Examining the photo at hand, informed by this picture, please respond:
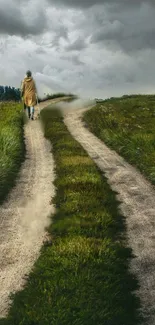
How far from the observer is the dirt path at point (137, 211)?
26.8 feet

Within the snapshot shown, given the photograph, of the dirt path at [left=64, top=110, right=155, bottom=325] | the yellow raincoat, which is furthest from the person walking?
the dirt path at [left=64, top=110, right=155, bottom=325]

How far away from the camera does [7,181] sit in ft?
52.7

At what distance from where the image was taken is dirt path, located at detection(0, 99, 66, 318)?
865 cm

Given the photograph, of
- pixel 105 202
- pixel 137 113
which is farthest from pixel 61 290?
pixel 137 113

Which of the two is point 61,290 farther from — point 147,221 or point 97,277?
point 147,221

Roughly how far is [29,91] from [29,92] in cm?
7

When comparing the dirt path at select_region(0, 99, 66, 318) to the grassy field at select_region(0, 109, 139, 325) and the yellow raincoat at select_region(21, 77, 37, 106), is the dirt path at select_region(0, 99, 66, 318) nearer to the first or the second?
the grassy field at select_region(0, 109, 139, 325)

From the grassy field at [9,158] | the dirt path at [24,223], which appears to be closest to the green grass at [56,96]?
the grassy field at [9,158]

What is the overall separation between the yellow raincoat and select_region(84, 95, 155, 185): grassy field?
167 inches

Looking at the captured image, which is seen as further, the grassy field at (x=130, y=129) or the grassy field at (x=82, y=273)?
the grassy field at (x=130, y=129)

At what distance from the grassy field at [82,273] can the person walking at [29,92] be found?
22.6 meters

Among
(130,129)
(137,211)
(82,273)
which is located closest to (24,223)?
(137,211)

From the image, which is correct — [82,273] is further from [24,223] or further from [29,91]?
[29,91]

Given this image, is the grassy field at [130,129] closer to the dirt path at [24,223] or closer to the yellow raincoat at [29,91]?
the dirt path at [24,223]
